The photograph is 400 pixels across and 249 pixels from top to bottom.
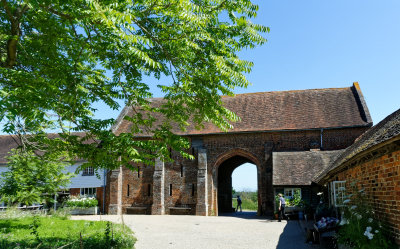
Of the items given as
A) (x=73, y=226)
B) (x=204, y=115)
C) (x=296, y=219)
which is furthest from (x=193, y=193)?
(x=204, y=115)

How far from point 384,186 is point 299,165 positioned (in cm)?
1543

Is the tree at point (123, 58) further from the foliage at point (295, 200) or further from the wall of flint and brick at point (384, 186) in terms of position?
the foliage at point (295, 200)

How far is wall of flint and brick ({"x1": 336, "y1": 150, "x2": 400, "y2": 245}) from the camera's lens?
6.00 m

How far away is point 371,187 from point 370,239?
1.43 metres

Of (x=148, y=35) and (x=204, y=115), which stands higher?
(x=148, y=35)

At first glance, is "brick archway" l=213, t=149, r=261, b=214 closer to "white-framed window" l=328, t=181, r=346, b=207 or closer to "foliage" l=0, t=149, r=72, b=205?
"foliage" l=0, t=149, r=72, b=205

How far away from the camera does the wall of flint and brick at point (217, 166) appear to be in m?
24.0

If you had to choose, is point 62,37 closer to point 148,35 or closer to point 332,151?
point 148,35

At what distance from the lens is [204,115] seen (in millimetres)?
8664

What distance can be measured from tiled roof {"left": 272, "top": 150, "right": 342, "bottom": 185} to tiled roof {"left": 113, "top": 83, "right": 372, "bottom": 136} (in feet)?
7.91

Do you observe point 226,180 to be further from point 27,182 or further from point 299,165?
point 27,182

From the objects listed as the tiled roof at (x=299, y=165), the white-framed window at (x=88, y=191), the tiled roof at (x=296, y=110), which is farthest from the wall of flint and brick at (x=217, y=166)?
the white-framed window at (x=88, y=191)

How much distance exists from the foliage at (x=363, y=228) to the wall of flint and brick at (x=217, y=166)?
1585 cm

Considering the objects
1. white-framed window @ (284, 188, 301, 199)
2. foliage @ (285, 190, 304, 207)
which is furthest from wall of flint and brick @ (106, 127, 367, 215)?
foliage @ (285, 190, 304, 207)
